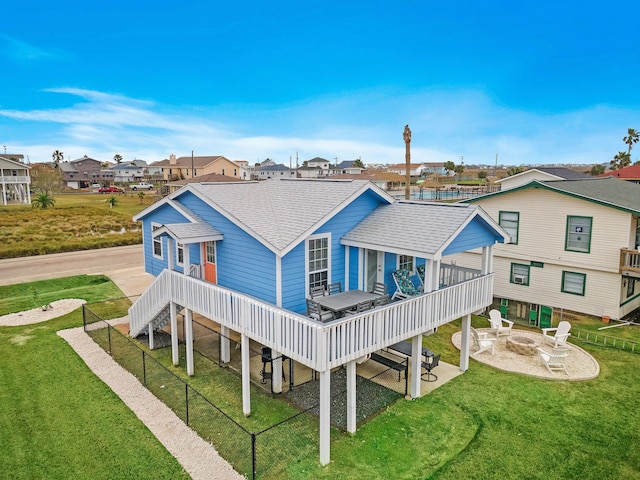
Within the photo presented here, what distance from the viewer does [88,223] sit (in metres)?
43.2

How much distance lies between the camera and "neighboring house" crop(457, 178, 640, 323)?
55.5ft

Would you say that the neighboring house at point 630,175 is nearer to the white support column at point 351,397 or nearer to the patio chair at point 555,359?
the patio chair at point 555,359

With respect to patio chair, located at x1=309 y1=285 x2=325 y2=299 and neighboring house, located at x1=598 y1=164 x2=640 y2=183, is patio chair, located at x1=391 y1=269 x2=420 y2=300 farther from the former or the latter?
neighboring house, located at x1=598 y1=164 x2=640 y2=183

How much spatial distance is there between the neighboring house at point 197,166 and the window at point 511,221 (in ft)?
248

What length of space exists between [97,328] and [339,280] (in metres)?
9.87

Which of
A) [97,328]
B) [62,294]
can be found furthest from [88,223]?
[97,328]

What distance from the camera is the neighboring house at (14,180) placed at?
60094 mm

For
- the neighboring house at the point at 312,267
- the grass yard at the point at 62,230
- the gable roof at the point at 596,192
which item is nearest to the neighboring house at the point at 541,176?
the gable roof at the point at 596,192

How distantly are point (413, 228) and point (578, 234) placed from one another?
10.2 meters

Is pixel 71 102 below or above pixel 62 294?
above

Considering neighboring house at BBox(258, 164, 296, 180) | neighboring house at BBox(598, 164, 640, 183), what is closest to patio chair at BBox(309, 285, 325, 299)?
neighboring house at BBox(598, 164, 640, 183)

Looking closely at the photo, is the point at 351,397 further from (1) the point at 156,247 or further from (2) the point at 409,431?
(1) the point at 156,247

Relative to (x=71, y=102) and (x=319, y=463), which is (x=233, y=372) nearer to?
(x=319, y=463)

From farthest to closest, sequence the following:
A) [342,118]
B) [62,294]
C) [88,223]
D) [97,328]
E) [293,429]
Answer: [342,118] < [88,223] < [62,294] < [97,328] < [293,429]
